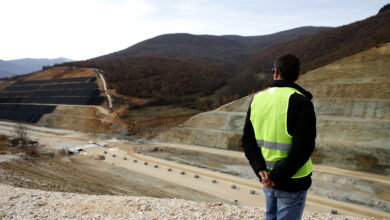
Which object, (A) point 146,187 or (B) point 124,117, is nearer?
(A) point 146,187

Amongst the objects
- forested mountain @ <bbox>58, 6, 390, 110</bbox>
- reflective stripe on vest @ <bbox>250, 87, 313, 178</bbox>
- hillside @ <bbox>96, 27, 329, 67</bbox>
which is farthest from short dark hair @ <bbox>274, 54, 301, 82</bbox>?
hillside @ <bbox>96, 27, 329, 67</bbox>

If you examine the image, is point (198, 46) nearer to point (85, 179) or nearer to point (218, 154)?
point (218, 154)

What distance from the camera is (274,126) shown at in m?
2.80

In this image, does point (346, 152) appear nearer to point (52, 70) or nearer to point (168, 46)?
point (52, 70)

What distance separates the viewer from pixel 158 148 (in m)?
30.3

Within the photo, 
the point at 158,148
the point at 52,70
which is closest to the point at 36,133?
the point at 158,148

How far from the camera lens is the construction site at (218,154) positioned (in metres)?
17.0

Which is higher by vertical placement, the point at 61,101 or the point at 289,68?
the point at 289,68

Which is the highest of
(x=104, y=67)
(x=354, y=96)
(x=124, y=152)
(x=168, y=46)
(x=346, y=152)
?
(x=168, y=46)

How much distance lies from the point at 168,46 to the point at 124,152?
399 ft

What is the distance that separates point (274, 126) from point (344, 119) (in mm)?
25151

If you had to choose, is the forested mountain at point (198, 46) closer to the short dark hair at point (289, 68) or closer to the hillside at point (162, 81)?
the hillside at point (162, 81)

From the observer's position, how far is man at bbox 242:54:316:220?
8.80 feet

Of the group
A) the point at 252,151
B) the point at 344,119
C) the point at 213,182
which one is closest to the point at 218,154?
the point at 213,182
